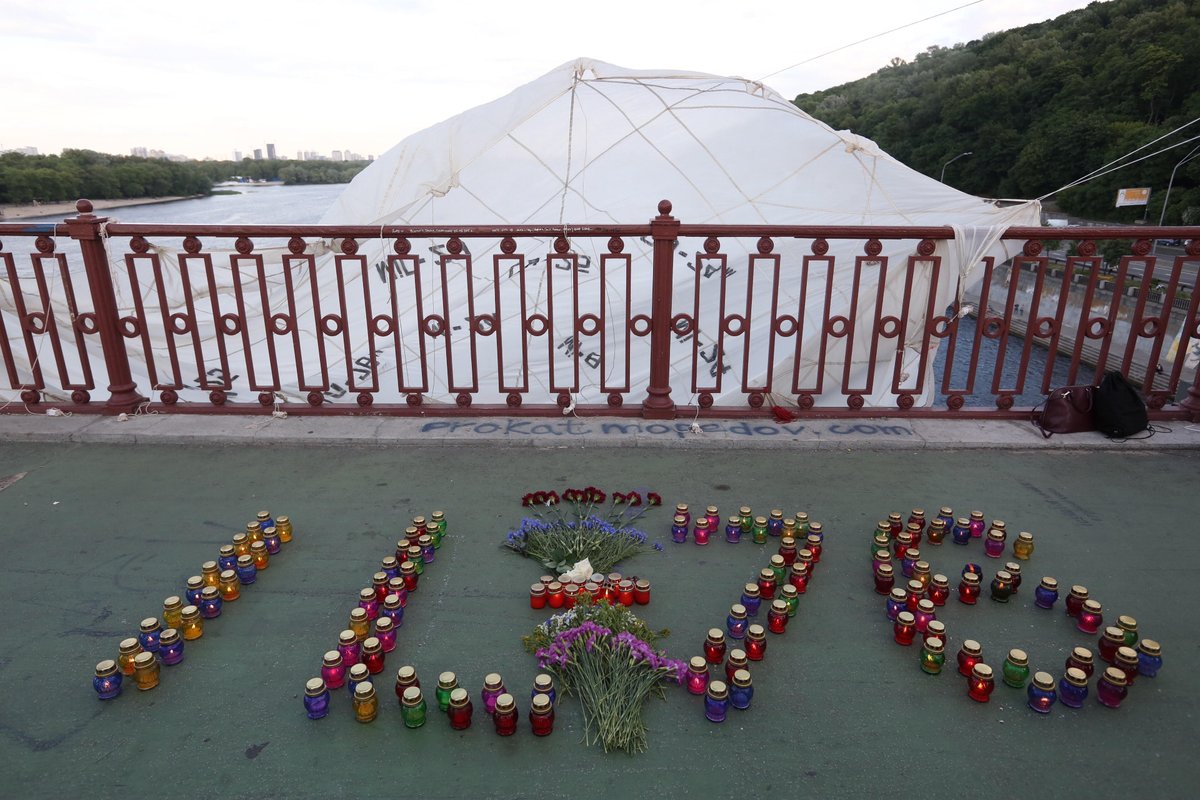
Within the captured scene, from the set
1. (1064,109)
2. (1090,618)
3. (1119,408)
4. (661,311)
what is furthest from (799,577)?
(1064,109)

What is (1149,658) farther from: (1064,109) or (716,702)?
(1064,109)

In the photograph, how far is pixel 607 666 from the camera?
218cm

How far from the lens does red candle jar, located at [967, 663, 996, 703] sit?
6.81ft

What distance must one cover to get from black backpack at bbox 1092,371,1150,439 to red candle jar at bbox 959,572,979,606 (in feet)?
6.90

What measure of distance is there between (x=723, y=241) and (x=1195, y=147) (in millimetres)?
57256

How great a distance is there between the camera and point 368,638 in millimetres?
2277

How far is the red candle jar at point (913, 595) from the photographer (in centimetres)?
247

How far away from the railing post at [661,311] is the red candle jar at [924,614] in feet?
6.84

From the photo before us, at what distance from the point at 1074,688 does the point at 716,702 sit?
1031 millimetres

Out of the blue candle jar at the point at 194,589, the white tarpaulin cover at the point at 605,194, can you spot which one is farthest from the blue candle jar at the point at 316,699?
the white tarpaulin cover at the point at 605,194

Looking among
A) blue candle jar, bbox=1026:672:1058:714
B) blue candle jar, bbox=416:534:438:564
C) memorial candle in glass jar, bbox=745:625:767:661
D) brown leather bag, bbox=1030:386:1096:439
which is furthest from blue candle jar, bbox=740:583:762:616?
brown leather bag, bbox=1030:386:1096:439

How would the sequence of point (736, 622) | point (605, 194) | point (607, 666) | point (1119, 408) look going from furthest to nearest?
point (605, 194)
point (1119, 408)
point (736, 622)
point (607, 666)

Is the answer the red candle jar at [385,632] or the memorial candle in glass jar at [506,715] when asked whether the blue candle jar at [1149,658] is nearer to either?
the memorial candle in glass jar at [506,715]

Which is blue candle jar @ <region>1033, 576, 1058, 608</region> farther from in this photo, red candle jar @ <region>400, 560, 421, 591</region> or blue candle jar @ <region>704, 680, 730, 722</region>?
red candle jar @ <region>400, 560, 421, 591</region>
